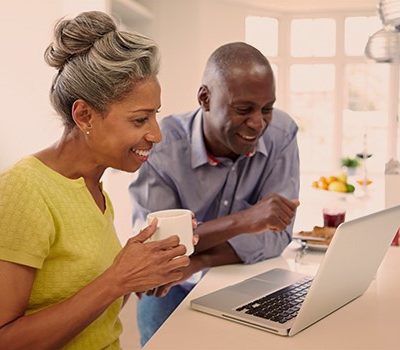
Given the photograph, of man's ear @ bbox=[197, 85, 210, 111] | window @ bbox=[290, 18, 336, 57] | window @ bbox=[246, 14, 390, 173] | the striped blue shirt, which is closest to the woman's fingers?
the striped blue shirt

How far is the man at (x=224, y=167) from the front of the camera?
1745 mm

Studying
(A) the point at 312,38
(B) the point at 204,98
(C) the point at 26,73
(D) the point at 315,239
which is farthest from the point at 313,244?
(A) the point at 312,38

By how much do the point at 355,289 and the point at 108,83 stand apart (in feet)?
2.46

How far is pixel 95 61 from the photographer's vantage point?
48.3 inches

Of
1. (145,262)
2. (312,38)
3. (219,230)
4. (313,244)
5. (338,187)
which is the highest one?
(312,38)

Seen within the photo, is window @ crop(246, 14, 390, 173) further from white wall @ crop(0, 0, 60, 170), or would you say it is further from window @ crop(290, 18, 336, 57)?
white wall @ crop(0, 0, 60, 170)

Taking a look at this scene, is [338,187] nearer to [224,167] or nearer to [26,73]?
Answer: [26,73]

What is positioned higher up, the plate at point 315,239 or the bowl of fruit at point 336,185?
the plate at point 315,239

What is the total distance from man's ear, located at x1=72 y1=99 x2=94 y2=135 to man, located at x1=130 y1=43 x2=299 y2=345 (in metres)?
0.61

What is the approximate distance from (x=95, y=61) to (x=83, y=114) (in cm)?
12

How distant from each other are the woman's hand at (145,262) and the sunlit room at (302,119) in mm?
124

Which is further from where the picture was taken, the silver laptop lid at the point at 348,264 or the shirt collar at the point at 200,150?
the shirt collar at the point at 200,150

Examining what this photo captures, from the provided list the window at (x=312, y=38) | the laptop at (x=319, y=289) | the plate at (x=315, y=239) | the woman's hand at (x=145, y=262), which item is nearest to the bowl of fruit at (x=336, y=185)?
the plate at (x=315, y=239)

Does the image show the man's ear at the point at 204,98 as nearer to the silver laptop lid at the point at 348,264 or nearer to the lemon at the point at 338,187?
the silver laptop lid at the point at 348,264
